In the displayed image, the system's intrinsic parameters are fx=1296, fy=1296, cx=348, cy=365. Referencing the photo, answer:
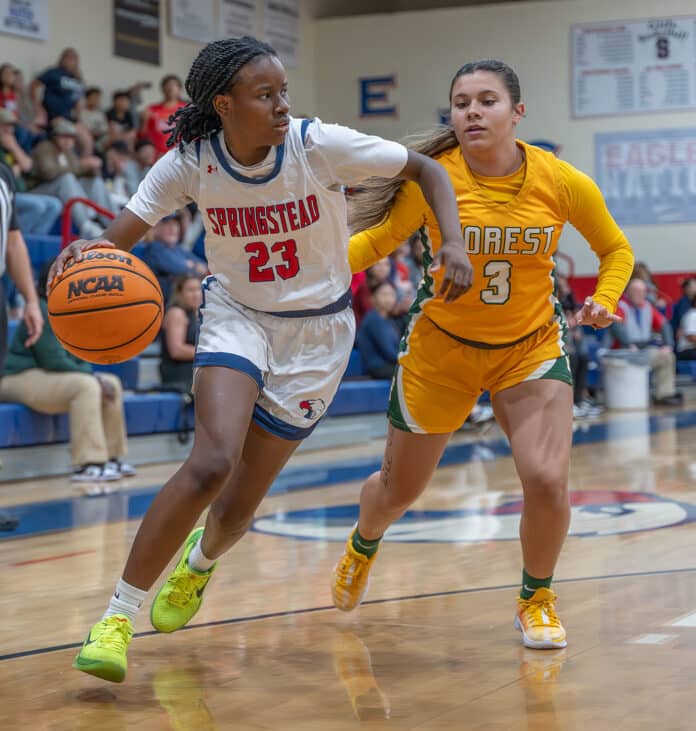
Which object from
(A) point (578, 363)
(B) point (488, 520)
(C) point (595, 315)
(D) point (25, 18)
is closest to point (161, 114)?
(D) point (25, 18)

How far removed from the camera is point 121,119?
13969 mm

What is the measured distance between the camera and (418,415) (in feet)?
12.6

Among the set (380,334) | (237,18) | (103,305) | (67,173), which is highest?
(237,18)

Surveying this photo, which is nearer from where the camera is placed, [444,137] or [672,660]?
[672,660]

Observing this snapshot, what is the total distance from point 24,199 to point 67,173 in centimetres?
91

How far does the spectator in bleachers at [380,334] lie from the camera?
11547mm

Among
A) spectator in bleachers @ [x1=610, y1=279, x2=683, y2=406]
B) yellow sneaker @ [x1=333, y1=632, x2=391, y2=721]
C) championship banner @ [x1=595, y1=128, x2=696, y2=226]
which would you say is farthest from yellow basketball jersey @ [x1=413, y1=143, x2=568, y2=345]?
championship banner @ [x1=595, y1=128, x2=696, y2=226]

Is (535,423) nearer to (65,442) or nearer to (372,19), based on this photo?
(65,442)

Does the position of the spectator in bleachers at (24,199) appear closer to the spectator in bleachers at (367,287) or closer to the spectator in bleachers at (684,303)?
the spectator in bleachers at (367,287)

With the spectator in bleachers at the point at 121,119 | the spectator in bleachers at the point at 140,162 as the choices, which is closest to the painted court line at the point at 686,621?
the spectator in bleachers at the point at 140,162

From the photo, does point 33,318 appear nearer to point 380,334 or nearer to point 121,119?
point 380,334

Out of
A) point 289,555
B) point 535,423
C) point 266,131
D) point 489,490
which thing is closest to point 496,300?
point 535,423

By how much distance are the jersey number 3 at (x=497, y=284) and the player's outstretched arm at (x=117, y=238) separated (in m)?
0.98

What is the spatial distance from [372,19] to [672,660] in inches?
670
